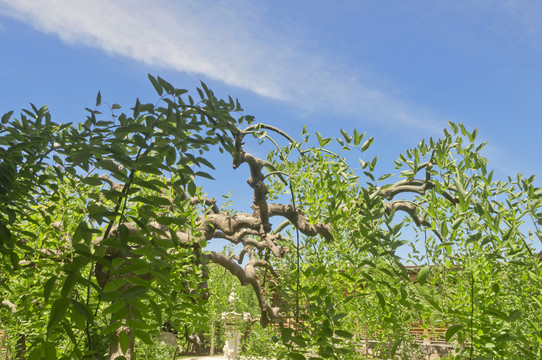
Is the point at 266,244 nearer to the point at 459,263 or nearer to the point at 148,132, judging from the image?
the point at 459,263

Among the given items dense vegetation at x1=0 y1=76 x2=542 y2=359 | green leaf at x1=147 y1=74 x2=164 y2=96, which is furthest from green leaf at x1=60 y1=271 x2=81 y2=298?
green leaf at x1=147 y1=74 x2=164 y2=96

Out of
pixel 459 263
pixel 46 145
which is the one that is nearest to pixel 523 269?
pixel 459 263

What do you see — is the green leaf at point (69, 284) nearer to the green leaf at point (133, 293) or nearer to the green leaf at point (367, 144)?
the green leaf at point (133, 293)

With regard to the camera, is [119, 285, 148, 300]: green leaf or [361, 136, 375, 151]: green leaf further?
[361, 136, 375, 151]: green leaf

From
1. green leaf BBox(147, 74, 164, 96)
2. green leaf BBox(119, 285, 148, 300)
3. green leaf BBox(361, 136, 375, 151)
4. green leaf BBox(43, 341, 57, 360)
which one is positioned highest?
green leaf BBox(361, 136, 375, 151)

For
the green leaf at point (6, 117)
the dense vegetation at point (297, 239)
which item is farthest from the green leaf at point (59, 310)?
the green leaf at point (6, 117)

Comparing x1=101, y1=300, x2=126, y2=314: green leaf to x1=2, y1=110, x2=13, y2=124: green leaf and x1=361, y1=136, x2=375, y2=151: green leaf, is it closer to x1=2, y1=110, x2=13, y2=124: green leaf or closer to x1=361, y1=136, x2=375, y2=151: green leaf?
x1=2, y1=110, x2=13, y2=124: green leaf

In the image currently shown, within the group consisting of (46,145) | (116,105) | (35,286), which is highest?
(116,105)

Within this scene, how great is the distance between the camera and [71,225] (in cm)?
282

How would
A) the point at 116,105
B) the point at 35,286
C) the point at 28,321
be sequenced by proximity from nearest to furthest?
the point at 116,105 < the point at 35,286 < the point at 28,321

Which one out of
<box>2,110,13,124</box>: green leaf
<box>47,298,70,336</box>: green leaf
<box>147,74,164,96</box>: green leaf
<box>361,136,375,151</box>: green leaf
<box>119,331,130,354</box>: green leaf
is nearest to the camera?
<box>47,298,70,336</box>: green leaf

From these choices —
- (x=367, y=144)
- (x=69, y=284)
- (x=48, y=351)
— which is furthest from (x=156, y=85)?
(x=367, y=144)

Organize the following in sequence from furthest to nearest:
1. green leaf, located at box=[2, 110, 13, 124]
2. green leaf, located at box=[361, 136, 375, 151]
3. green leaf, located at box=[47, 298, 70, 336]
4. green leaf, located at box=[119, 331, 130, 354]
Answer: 1. green leaf, located at box=[361, 136, 375, 151]
2. green leaf, located at box=[2, 110, 13, 124]
3. green leaf, located at box=[119, 331, 130, 354]
4. green leaf, located at box=[47, 298, 70, 336]

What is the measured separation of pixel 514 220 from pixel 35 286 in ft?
9.04
